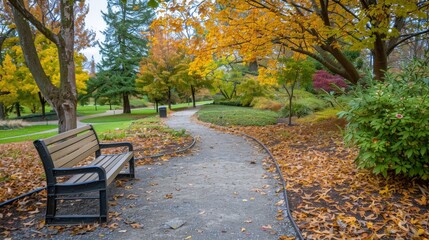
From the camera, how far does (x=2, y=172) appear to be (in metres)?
5.50

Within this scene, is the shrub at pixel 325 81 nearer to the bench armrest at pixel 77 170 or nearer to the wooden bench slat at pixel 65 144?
the wooden bench slat at pixel 65 144

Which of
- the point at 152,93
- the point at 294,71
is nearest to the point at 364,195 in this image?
the point at 294,71

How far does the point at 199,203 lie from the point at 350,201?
6.21ft

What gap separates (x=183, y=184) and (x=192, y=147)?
3.15 meters

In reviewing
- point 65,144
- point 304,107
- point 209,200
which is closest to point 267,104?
point 304,107

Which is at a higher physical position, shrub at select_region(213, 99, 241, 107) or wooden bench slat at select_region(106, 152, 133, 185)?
shrub at select_region(213, 99, 241, 107)

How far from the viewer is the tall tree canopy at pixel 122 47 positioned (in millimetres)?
28350

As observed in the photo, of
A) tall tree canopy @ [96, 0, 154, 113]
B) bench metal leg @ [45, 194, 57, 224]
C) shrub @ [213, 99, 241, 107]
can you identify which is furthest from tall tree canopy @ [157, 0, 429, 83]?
tall tree canopy @ [96, 0, 154, 113]

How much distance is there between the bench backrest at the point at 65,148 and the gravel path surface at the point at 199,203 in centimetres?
76

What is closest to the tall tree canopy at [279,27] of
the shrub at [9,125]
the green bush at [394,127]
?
the green bush at [394,127]

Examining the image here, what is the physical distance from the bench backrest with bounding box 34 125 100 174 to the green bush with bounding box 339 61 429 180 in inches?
145

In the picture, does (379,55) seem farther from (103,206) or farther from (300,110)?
(103,206)

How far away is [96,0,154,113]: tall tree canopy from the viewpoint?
93.0 feet

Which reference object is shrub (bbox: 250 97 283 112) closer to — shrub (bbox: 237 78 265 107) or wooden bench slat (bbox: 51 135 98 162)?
shrub (bbox: 237 78 265 107)
